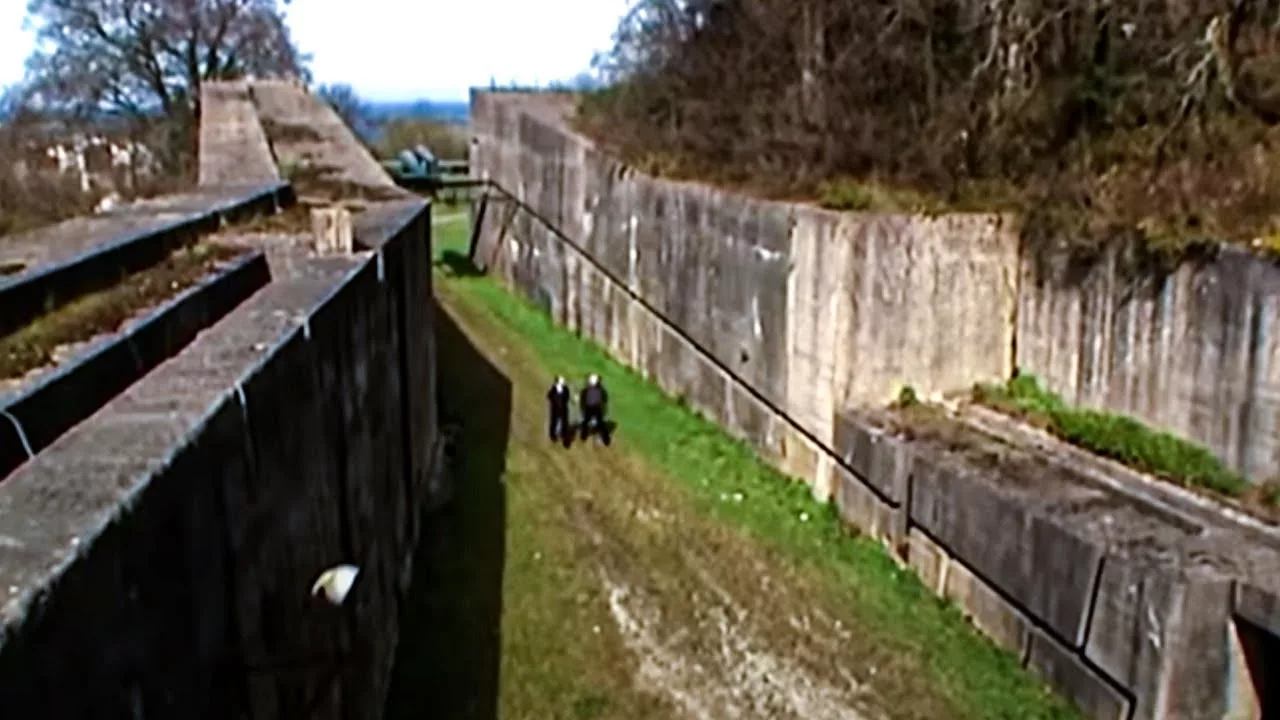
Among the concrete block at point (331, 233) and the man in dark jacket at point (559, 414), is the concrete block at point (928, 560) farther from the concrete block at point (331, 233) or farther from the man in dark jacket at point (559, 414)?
the concrete block at point (331, 233)

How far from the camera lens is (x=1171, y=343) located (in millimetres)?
9562

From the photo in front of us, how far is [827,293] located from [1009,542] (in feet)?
11.4

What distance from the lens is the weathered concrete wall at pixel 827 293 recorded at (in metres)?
11.5

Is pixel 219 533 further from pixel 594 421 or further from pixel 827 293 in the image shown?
pixel 594 421

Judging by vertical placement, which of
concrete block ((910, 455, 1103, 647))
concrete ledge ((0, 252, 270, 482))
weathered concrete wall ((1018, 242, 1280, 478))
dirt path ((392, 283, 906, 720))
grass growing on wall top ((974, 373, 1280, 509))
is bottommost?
dirt path ((392, 283, 906, 720))

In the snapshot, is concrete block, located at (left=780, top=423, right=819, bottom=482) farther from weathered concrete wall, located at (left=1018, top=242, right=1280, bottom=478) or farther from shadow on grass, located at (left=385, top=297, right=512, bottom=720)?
shadow on grass, located at (left=385, top=297, right=512, bottom=720)

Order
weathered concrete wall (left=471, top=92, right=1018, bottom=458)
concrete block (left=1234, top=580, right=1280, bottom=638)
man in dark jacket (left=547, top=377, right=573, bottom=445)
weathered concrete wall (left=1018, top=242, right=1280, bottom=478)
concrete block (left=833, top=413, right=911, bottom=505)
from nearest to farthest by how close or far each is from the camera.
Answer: concrete block (left=1234, top=580, right=1280, bottom=638) < weathered concrete wall (left=1018, top=242, right=1280, bottom=478) < concrete block (left=833, top=413, right=911, bottom=505) < weathered concrete wall (left=471, top=92, right=1018, bottom=458) < man in dark jacket (left=547, top=377, right=573, bottom=445)

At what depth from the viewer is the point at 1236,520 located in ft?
27.4

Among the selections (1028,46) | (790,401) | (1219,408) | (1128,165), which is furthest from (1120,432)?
(1028,46)

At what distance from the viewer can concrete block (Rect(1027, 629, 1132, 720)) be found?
7914mm

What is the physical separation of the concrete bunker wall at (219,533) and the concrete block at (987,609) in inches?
170

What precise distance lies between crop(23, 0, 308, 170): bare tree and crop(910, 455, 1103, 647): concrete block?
65.0ft

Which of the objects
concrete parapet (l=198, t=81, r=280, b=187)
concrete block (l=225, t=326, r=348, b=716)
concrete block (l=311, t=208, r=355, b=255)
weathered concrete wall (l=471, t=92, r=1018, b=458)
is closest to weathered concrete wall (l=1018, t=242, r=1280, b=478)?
weathered concrete wall (l=471, t=92, r=1018, b=458)

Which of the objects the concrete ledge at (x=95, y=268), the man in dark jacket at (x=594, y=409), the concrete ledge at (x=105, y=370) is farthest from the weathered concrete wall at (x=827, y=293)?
the concrete ledge at (x=105, y=370)
